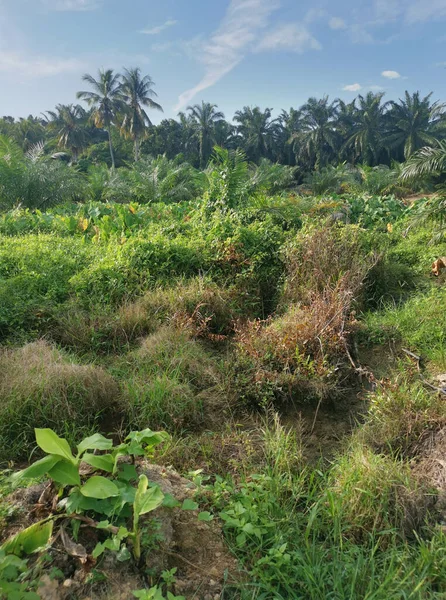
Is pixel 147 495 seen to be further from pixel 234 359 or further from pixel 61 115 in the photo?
pixel 61 115

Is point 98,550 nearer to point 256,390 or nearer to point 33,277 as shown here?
point 256,390

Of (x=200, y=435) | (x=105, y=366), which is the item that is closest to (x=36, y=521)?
(x=200, y=435)

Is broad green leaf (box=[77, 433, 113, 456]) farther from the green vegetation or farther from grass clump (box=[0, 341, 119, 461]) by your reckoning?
grass clump (box=[0, 341, 119, 461])

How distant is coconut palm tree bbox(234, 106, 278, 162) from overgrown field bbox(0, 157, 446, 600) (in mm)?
37455

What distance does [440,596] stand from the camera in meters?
1.59

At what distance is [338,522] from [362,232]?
480cm

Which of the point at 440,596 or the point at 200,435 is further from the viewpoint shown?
the point at 200,435

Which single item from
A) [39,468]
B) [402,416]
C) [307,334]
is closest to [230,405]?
[307,334]

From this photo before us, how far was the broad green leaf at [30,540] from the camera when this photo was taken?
4.65 feet

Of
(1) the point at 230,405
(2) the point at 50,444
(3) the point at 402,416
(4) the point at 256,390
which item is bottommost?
(1) the point at 230,405

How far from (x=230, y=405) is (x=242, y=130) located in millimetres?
44053

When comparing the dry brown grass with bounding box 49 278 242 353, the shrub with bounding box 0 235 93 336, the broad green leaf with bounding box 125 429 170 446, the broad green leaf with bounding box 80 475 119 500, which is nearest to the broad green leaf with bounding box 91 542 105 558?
the broad green leaf with bounding box 80 475 119 500

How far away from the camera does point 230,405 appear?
3.05m

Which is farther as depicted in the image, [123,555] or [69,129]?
[69,129]
